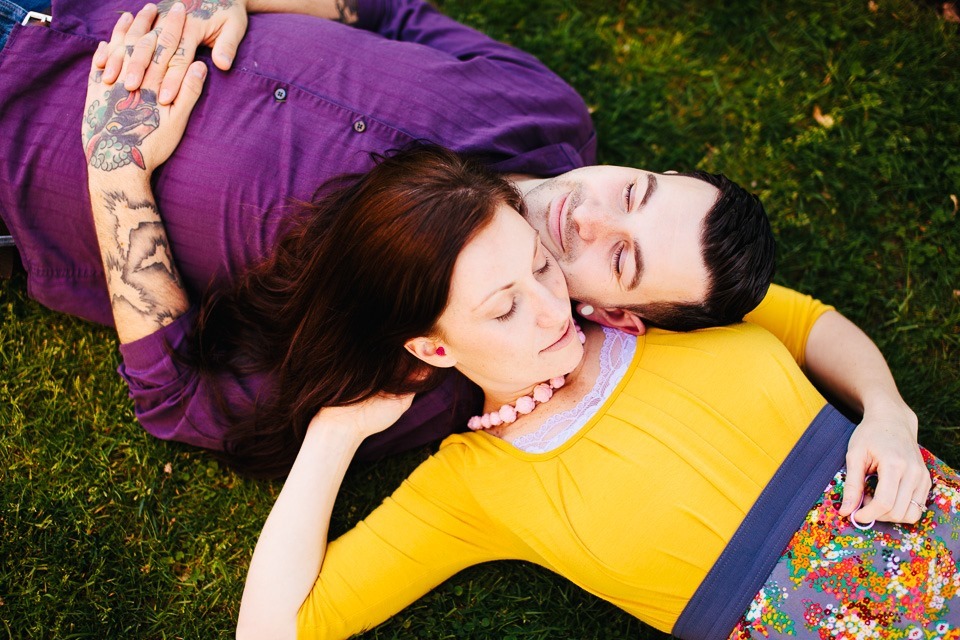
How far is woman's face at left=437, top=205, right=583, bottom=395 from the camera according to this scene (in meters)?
2.88

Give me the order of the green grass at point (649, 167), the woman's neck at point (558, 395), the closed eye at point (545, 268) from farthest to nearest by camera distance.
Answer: the green grass at point (649, 167)
the woman's neck at point (558, 395)
the closed eye at point (545, 268)

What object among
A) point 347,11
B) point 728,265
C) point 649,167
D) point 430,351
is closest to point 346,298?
point 430,351

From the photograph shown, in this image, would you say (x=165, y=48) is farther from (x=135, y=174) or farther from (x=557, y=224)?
(x=557, y=224)

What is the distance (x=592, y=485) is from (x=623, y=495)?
0.13 meters

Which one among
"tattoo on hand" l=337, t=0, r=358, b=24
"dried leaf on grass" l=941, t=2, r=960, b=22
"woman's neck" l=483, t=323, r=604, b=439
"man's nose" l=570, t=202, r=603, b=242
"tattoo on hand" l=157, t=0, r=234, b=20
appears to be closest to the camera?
"man's nose" l=570, t=202, r=603, b=242

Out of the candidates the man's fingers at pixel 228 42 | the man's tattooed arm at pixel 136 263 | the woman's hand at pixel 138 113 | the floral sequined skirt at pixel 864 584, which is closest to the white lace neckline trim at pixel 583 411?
the floral sequined skirt at pixel 864 584

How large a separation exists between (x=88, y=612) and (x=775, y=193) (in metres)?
4.52

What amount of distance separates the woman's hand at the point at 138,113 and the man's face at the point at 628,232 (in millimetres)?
1693

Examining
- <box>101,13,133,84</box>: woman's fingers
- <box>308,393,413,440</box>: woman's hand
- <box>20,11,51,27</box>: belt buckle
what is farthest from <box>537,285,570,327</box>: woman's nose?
<box>20,11,51,27</box>: belt buckle

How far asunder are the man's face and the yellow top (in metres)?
0.34

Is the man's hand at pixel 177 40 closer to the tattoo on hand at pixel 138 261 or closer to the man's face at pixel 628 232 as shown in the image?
the tattoo on hand at pixel 138 261

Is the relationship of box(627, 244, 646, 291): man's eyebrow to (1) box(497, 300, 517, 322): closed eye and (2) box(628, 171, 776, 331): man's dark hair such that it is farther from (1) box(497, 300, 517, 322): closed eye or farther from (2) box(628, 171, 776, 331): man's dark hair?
(1) box(497, 300, 517, 322): closed eye

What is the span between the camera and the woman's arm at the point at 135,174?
11.1 feet

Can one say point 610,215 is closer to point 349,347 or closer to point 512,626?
point 349,347
